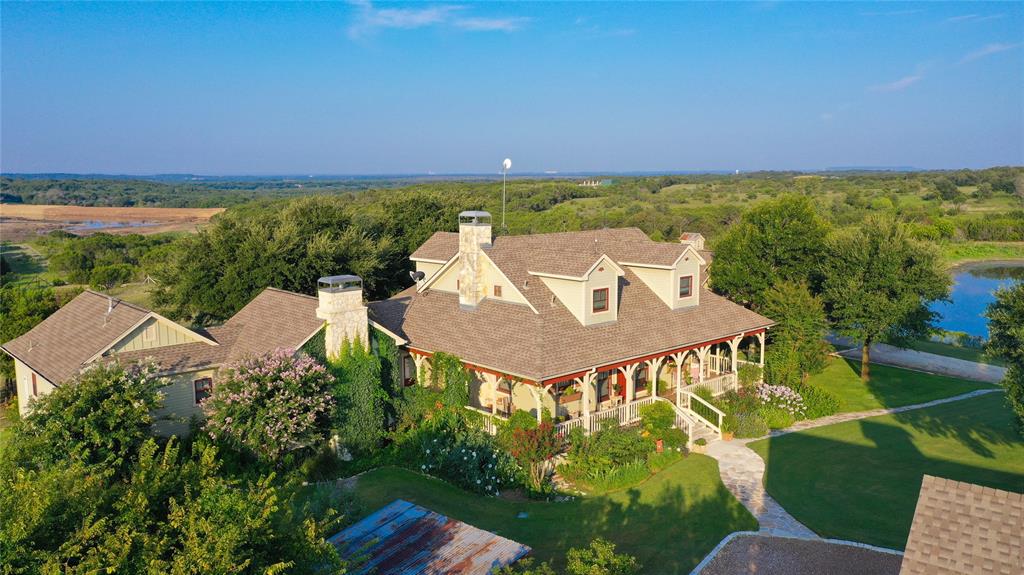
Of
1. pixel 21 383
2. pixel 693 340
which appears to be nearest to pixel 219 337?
pixel 21 383

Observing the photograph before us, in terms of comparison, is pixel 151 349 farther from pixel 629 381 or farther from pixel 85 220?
pixel 85 220

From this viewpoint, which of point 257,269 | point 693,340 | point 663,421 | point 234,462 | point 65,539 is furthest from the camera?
point 257,269

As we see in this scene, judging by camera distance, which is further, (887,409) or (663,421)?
(887,409)

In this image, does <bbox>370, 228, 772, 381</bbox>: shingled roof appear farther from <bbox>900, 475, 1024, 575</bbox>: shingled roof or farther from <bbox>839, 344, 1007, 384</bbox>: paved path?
<bbox>900, 475, 1024, 575</bbox>: shingled roof

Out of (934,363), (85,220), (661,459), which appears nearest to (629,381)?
(661,459)

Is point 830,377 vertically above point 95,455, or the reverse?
point 95,455

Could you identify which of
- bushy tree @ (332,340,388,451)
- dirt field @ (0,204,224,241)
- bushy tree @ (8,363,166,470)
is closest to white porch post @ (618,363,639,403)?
bushy tree @ (332,340,388,451)

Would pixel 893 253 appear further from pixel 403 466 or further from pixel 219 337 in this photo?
pixel 219 337
